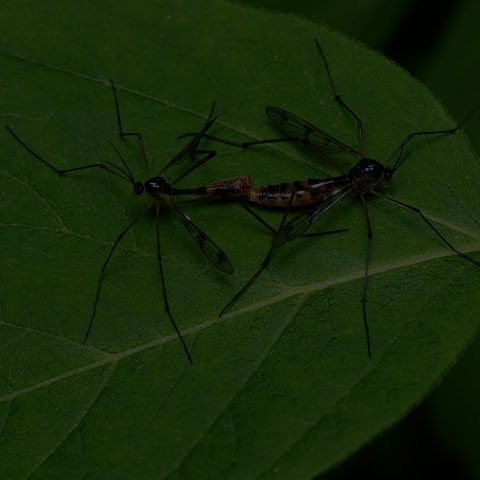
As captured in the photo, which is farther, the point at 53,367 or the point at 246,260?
the point at 246,260

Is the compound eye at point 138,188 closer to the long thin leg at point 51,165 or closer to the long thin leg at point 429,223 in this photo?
the long thin leg at point 51,165

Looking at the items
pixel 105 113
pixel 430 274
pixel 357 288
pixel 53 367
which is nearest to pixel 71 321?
pixel 53 367

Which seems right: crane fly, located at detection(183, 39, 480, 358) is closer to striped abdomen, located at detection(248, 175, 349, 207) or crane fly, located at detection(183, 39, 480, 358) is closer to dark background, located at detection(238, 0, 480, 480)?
striped abdomen, located at detection(248, 175, 349, 207)

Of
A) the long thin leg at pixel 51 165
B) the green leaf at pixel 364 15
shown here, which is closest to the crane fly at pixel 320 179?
the long thin leg at pixel 51 165

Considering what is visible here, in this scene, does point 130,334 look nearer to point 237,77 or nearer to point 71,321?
point 71,321

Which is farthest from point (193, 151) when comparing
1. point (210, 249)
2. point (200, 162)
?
point (210, 249)

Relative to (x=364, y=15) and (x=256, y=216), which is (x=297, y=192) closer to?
(x=256, y=216)

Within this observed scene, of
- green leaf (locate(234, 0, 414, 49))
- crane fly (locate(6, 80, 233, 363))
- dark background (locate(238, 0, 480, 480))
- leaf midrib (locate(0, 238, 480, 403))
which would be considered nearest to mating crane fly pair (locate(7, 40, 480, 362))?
crane fly (locate(6, 80, 233, 363))
